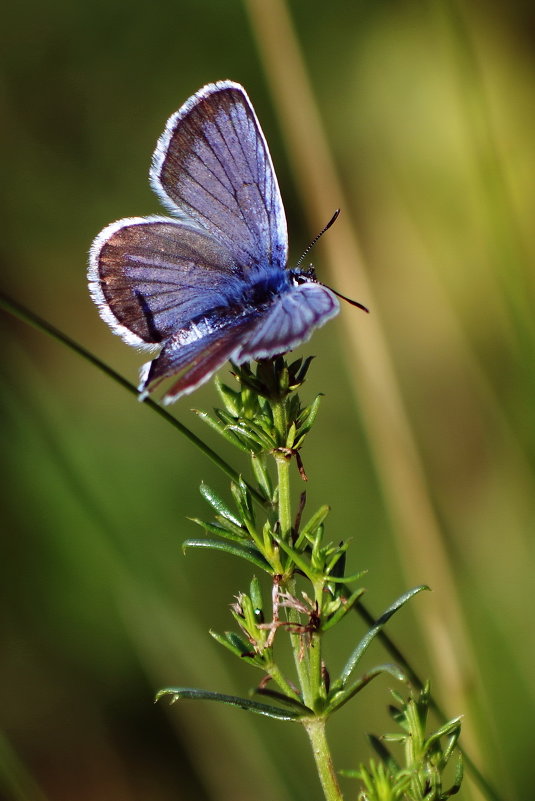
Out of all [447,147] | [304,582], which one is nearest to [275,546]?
[304,582]

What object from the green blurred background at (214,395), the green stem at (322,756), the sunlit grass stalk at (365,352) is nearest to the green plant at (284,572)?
the green stem at (322,756)

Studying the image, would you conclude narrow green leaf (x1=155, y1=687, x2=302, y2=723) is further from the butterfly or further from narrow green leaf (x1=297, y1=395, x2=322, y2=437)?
the butterfly

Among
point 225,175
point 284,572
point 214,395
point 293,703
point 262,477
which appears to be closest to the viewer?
point 293,703

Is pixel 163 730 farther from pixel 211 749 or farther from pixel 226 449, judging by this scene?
pixel 226 449

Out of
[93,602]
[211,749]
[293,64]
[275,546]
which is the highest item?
[293,64]

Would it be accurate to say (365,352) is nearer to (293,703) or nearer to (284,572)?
(284,572)

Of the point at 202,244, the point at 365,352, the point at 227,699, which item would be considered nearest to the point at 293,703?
the point at 227,699
